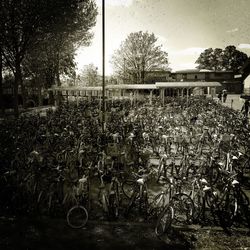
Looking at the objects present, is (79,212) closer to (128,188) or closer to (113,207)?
(113,207)

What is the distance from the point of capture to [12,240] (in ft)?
18.4

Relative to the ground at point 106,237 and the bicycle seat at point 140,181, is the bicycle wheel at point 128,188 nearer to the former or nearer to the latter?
the bicycle seat at point 140,181

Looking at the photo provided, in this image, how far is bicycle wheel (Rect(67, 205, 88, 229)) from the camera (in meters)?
6.11

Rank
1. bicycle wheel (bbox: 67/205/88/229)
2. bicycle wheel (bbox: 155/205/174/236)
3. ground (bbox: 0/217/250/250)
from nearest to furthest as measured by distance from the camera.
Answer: ground (bbox: 0/217/250/250) → bicycle wheel (bbox: 155/205/174/236) → bicycle wheel (bbox: 67/205/88/229)

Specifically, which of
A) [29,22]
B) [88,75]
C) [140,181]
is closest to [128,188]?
[140,181]

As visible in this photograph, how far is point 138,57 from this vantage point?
53.4 m

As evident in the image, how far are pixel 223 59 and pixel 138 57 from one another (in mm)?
43582

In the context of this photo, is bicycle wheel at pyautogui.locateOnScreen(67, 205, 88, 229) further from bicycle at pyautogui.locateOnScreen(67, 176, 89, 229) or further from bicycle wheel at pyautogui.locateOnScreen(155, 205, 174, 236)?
bicycle wheel at pyautogui.locateOnScreen(155, 205, 174, 236)

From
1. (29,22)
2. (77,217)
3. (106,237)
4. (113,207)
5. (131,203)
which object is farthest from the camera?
(29,22)

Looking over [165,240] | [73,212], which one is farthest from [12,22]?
[165,240]

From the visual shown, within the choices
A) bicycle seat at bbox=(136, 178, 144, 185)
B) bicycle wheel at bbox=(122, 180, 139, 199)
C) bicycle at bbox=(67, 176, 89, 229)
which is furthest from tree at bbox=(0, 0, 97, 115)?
bicycle seat at bbox=(136, 178, 144, 185)

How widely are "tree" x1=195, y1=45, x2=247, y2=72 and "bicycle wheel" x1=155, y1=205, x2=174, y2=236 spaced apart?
85.5 m

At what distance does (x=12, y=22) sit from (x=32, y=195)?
615 inches

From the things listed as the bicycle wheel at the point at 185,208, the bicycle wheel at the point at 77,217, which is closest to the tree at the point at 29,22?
the bicycle wheel at the point at 77,217
